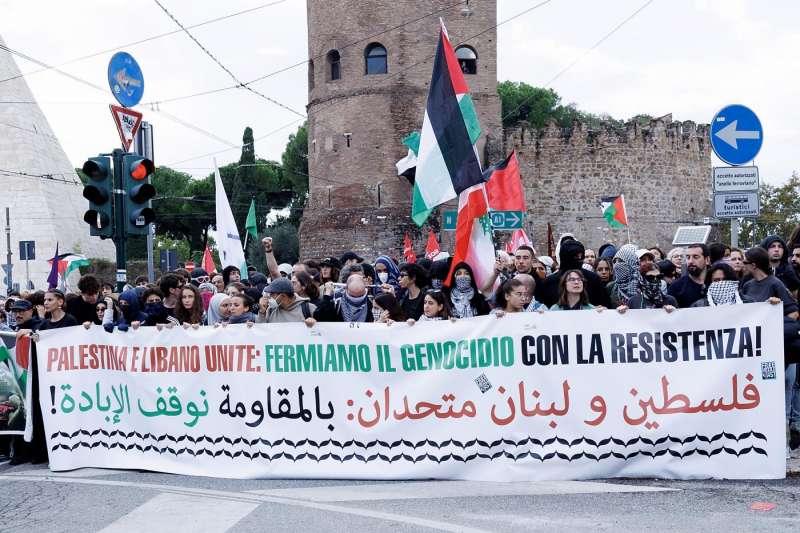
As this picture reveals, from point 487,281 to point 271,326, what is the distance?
219 centimetres

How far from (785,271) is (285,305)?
452 centimetres

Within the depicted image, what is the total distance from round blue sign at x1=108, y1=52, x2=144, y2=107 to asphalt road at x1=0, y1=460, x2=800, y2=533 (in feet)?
19.4

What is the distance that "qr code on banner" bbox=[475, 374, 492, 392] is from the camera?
727 cm

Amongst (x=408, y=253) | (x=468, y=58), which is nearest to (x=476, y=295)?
(x=408, y=253)

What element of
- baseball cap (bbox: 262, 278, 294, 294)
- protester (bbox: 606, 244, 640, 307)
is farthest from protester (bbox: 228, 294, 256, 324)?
protester (bbox: 606, 244, 640, 307)

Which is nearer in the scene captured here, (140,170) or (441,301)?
(441,301)

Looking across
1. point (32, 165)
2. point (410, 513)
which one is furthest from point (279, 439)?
point (32, 165)

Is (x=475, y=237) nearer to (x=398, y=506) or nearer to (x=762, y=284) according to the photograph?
(x=762, y=284)

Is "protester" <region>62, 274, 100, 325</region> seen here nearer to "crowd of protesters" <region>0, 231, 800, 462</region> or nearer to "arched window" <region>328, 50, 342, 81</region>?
"crowd of protesters" <region>0, 231, 800, 462</region>

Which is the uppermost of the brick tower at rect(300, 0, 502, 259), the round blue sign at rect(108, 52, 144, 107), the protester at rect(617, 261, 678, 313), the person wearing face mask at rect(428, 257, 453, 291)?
the brick tower at rect(300, 0, 502, 259)

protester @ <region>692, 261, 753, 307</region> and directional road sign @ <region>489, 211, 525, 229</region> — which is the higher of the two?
directional road sign @ <region>489, 211, 525, 229</region>

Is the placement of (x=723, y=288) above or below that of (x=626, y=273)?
below

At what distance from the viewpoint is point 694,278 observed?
888 cm

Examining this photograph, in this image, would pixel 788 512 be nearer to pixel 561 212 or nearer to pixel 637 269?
pixel 637 269
